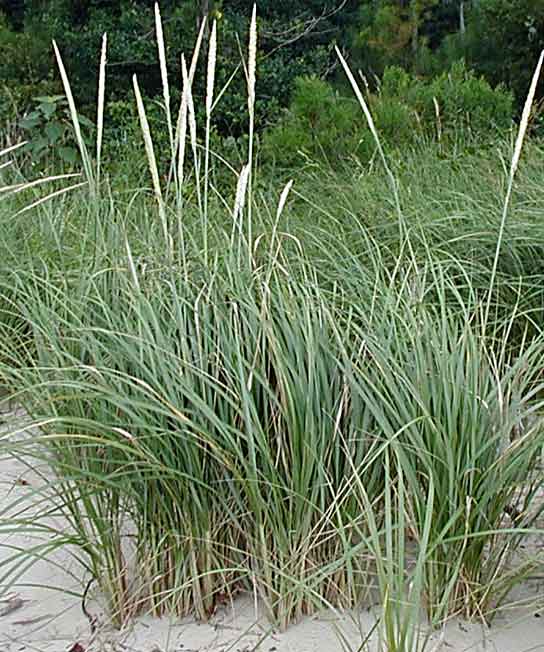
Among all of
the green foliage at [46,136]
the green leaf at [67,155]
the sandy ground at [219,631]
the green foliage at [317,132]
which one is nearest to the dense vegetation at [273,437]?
the sandy ground at [219,631]

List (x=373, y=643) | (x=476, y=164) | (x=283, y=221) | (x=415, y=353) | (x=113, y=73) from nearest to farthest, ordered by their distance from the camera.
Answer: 1. (x=373, y=643)
2. (x=415, y=353)
3. (x=283, y=221)
4. (x=476, y=164)
5. (x=113, y=73)

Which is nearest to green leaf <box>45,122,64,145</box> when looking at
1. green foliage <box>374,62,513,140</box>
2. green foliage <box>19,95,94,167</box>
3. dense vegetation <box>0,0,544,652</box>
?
green foliage <box>19,95,94,167</box>

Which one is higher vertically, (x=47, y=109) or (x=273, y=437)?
(x=273, y=437)

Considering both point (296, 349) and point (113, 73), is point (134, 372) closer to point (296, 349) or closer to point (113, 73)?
point (296, 349)

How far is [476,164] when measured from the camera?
5.05m

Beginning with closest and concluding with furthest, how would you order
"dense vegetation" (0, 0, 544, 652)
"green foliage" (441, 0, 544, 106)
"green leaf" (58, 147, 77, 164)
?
"dense vegetation" (0, 0, 544, 652)
"green leaf" (58, 147, 77, 164)
"green foliage" (441, 0, 544, 106)

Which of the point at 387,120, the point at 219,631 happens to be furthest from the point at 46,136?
the point at 219,631

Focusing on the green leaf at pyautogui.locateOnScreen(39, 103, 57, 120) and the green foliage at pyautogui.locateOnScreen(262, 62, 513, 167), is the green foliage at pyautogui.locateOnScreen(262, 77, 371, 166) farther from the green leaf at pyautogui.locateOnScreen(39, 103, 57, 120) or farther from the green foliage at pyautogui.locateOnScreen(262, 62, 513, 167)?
the green leaf at pyautogui.locateOnScreen(39, 103, 57, 120)

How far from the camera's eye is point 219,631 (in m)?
1.96

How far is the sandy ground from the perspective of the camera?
1870 millimetres

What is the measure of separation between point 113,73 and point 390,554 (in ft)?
34.7

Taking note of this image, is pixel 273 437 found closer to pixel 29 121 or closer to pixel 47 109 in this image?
pixel 47 109

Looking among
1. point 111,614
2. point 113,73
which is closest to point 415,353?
point 111,614

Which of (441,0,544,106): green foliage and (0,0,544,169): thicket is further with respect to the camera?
(441,0,544,106): green foliage
